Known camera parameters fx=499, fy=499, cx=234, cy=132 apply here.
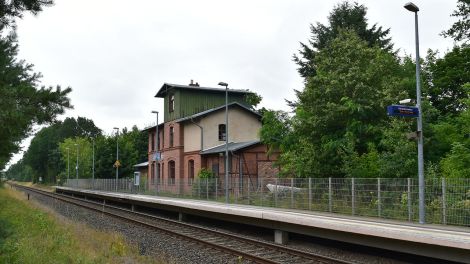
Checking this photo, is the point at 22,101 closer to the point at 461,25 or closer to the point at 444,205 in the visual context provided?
the point at 444,205

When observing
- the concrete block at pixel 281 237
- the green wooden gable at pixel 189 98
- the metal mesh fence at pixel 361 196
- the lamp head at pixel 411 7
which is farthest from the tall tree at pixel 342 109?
the green wooden gable at pixel 189 98

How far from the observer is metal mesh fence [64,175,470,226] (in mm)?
13523

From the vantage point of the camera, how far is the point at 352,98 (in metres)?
21.4

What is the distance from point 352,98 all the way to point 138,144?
62067 millimetres

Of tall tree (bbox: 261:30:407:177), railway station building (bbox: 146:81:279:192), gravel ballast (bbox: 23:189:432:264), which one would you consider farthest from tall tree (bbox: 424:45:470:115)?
gravel ballast (bbox: 23:189:432:264)

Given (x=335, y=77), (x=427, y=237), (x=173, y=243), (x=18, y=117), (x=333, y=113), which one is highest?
(x=335, y=77)

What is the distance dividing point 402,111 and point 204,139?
25810mm

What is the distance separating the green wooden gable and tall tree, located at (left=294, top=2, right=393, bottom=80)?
26.4 ft

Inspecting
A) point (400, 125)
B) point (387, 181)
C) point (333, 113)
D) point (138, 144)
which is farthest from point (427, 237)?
point (138, 144)

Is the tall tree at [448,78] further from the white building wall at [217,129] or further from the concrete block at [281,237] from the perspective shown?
the concrete block at [281,237]

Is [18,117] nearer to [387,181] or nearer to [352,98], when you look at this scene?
[387,181]

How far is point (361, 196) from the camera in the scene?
16.9 meters

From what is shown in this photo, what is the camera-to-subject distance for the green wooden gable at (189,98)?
41.8m

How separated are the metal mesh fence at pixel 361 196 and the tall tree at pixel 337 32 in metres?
14.6
